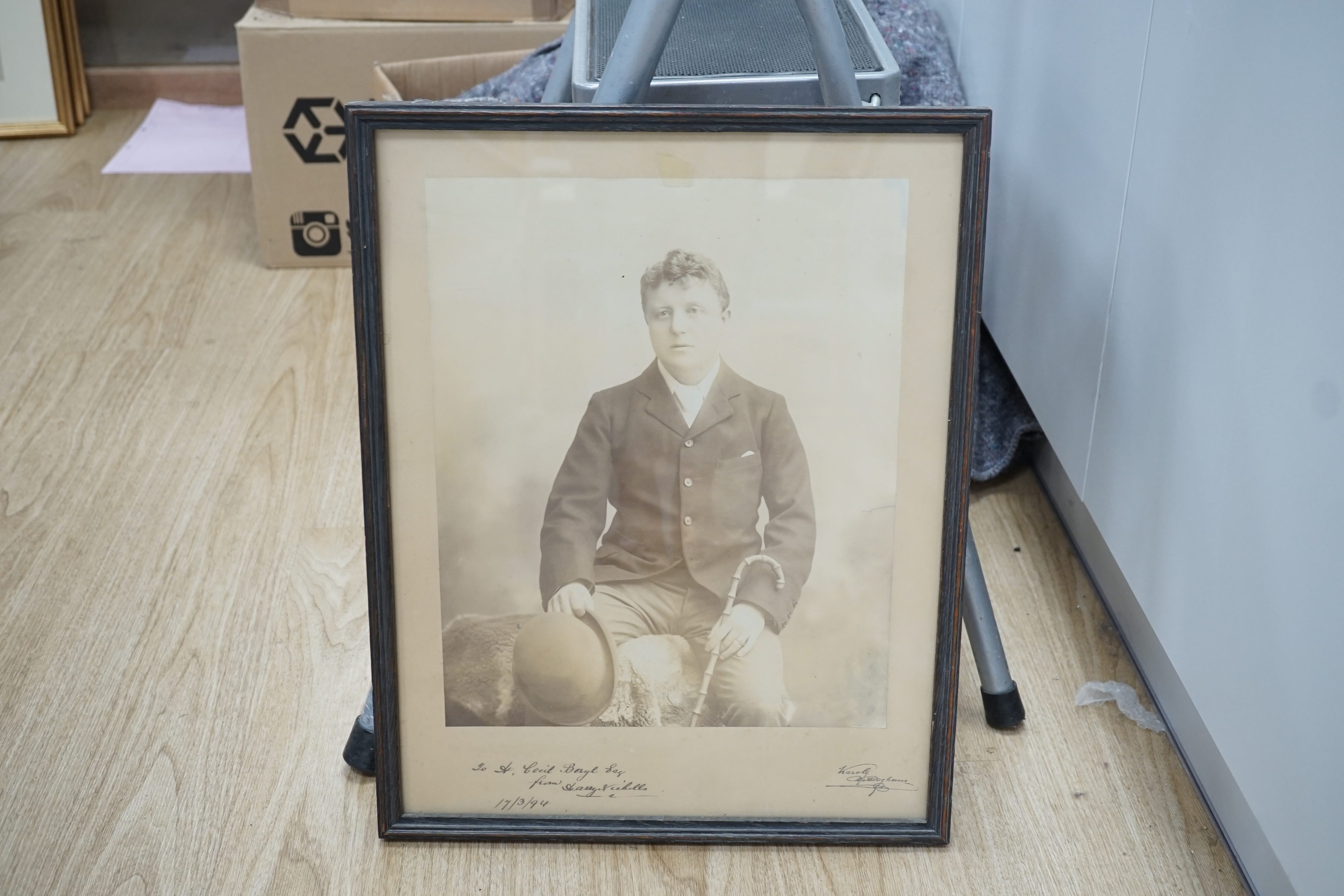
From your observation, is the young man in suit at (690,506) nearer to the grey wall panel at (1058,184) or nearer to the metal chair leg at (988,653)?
the metal chair leg at (988,653)

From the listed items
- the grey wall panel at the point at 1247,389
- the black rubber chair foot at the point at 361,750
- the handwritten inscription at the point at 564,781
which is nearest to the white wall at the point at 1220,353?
the grey wall panel at the point at 1247,389

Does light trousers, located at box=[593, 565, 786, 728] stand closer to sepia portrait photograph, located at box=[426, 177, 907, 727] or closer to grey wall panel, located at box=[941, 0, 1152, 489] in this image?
sepia portrait photograph, located at box=[426, 177, 907, 727]

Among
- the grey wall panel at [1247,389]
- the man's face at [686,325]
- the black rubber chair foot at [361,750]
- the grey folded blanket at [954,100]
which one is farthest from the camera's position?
the grey folded blanket at [954,100]

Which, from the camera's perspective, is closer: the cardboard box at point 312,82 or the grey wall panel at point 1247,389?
the grey wall panel at point 1247,389

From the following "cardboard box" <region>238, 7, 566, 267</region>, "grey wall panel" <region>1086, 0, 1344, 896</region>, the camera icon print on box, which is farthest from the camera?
the camera icon print on box

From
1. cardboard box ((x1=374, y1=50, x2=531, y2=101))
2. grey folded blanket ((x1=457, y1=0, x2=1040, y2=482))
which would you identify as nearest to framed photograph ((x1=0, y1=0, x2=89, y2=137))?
cardboard box ((x1=374, y1=50, x2=531, y2=101))

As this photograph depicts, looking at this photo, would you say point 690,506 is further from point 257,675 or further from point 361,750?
point 257,675
